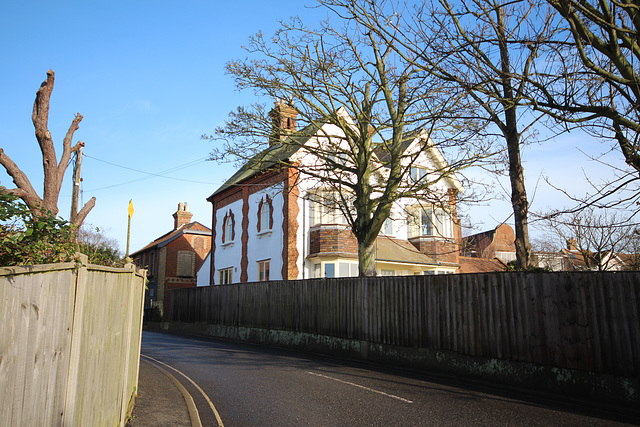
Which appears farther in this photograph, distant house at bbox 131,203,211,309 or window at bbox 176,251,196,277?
window at bbox 176,251,196,277

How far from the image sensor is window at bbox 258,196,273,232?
2701cm

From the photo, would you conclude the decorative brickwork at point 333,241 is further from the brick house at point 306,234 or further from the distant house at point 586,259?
the distant house at point 586,259

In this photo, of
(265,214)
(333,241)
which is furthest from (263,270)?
(333,241)

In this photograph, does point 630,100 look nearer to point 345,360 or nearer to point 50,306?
point 50,306

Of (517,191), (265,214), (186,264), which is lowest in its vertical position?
(517,191)

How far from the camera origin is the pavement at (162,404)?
6.78 meters

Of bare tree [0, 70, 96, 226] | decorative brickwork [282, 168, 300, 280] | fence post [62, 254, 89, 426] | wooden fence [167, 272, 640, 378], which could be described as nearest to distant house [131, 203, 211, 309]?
decorative brickwork [282, 168, 300, 280]

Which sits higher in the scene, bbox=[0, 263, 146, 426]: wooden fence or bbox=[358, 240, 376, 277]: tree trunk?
bbox=[358, 240, 376, 277]: tree trunk

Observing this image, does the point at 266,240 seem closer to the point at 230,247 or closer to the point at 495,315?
the point at 230,247

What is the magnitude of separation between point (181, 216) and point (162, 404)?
42299 mm

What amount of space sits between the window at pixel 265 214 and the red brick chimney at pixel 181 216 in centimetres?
2245

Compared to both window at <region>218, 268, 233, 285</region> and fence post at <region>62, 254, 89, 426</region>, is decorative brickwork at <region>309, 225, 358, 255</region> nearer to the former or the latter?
window at <region>218, 268, 233, 285</region>

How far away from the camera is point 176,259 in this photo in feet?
141

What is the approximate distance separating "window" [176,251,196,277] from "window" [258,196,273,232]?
57.9 ft
